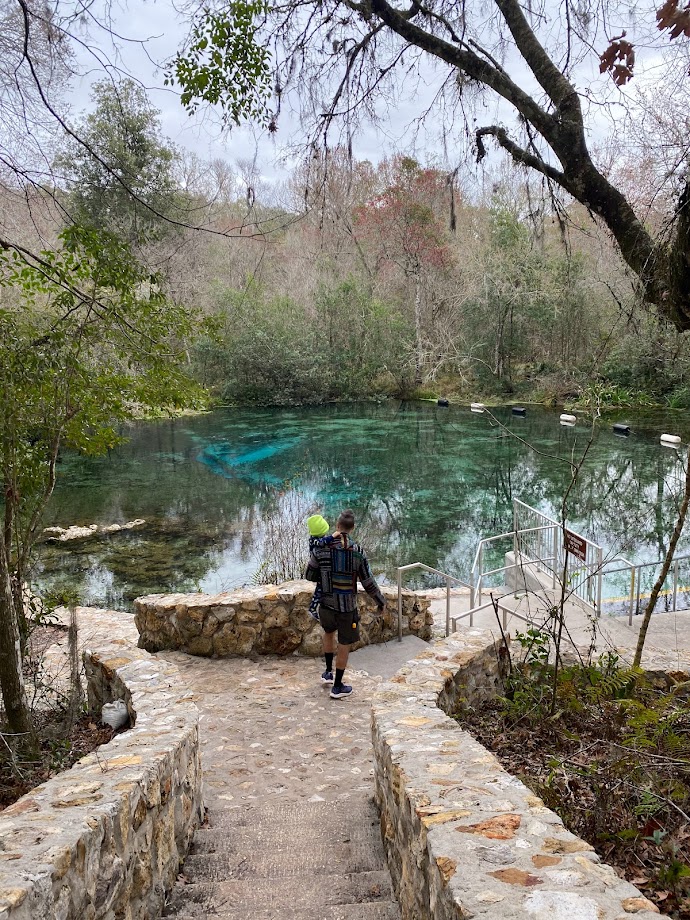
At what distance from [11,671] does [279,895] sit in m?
2.03

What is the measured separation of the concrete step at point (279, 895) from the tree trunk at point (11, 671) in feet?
4.70

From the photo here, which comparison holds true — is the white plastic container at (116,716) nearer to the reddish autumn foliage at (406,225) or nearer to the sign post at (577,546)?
the sign post at (577,546)

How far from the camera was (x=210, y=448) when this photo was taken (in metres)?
24.6

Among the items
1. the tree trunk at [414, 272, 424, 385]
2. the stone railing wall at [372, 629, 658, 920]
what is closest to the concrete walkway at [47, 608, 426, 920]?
the stone railing wall at [372, 629, 658, 920]

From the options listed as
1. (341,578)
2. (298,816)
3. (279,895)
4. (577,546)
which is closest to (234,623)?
(341,578)

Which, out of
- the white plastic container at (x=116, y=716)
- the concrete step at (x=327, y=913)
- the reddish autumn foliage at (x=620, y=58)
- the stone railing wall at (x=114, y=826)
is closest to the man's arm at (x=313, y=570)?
the stone railing wall at (x=114, y=826)

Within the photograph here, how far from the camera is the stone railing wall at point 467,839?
182cm

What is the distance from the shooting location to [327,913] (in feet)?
8.50

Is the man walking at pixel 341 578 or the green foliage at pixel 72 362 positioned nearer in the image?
the green foliage at pixel 72 362

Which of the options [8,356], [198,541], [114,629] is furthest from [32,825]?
[198,541]

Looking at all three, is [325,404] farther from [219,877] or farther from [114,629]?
[219,877]

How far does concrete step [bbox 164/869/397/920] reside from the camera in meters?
2.67

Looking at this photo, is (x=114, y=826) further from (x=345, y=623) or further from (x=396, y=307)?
(x=396, y=307)

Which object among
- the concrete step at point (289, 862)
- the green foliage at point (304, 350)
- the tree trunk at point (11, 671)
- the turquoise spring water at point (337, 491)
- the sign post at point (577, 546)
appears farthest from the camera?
the green foliage at point (304, 350)
